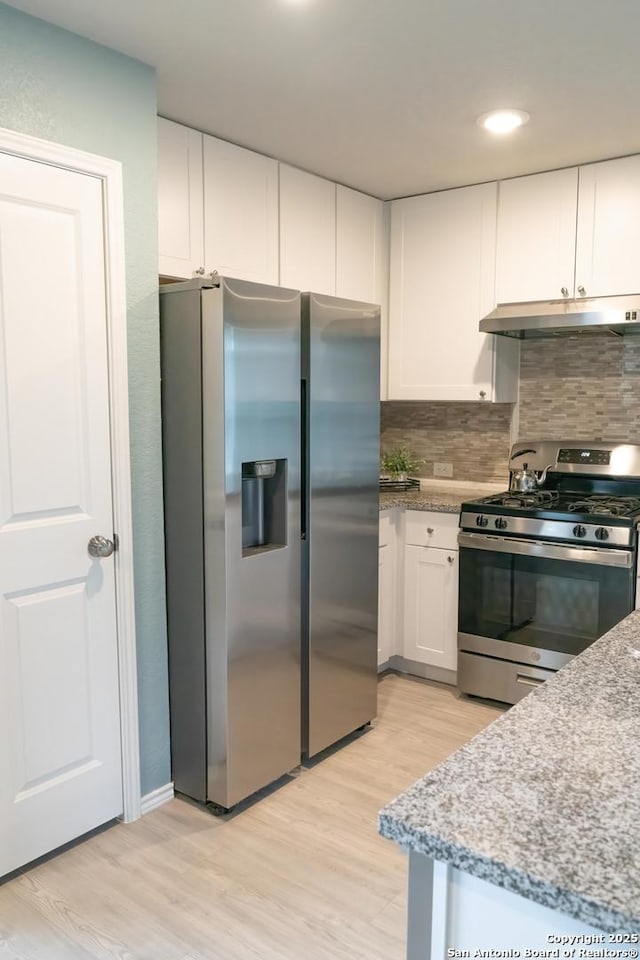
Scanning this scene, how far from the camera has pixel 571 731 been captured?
105 centimetres

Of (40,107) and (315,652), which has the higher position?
(40,107)

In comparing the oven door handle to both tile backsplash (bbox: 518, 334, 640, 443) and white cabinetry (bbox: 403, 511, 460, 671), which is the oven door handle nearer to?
white cabinetry (bbox: 403, 511, 460, 671)

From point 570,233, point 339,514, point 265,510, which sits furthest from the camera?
point 570,233

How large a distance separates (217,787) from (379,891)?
0.62 meters

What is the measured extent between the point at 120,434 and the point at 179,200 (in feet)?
3.07

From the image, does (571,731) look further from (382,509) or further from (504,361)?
(504,361)

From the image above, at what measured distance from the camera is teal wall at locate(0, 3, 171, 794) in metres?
1.91

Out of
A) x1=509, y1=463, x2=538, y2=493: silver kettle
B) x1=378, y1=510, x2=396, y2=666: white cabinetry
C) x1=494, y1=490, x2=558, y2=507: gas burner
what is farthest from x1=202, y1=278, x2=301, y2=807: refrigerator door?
x1=509, y1=463, x2=538, y2=493: silver kettle

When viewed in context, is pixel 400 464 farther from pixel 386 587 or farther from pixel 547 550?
pixel 547 550

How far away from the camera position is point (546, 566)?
9.96ft

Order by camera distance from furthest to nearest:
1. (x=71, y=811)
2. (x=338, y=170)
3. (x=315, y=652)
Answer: (x=338, y=170)
(x=315, y=652)
(x=71, y=811)

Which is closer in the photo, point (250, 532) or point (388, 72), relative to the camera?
point (388, 72)

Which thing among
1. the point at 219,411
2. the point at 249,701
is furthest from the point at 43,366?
the point at 249,701

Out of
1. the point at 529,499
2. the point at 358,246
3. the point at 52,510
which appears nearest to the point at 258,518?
the point at 52,510
